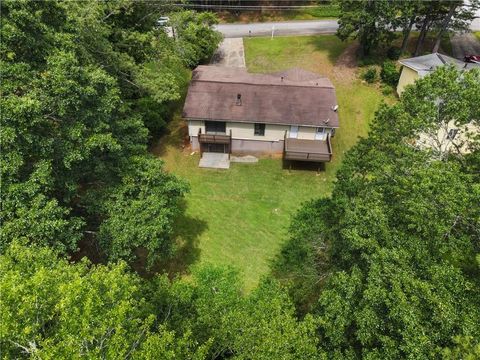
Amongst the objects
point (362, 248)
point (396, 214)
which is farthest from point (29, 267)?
point (396, 214)

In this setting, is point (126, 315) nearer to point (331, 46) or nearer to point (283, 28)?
point (331, 46)

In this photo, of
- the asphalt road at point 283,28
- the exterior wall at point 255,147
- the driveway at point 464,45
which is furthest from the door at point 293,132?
the driveway at point 464,45

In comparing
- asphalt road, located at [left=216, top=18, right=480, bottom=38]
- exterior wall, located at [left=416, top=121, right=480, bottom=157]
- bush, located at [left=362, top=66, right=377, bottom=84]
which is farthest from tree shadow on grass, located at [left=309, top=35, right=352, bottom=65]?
exterior wall, located at [left=416, top=121, right=480, bottom=157]

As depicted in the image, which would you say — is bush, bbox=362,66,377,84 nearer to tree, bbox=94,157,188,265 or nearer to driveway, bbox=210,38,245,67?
driveway, bbox=210,38,245,67

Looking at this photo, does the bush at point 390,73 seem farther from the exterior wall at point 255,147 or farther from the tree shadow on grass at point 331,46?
the exterior wall at point 255,147

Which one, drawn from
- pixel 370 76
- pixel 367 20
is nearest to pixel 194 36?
pixel 367 20

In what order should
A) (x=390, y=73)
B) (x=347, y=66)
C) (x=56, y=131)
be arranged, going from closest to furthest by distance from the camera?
1. (x=56, y=131)
2. (x=390, y=73)
3. (x=347, y=66)
